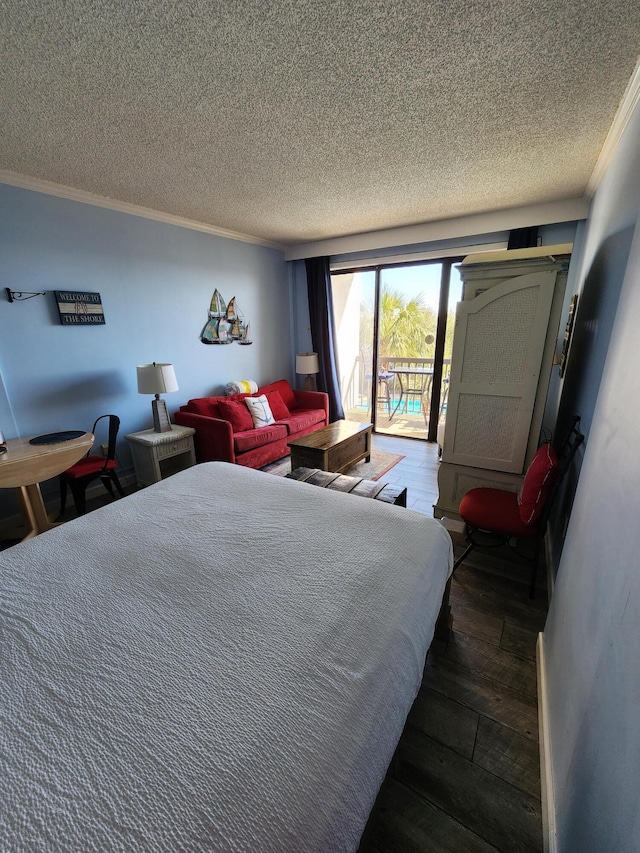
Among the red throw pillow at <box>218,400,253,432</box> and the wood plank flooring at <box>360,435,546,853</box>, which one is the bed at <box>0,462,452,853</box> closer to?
the wood plank flooring at <box>360,435,546,853</box>

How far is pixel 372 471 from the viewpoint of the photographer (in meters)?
3.58

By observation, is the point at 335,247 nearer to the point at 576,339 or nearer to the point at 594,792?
the point at 576,339

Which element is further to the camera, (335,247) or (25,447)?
(335,247)

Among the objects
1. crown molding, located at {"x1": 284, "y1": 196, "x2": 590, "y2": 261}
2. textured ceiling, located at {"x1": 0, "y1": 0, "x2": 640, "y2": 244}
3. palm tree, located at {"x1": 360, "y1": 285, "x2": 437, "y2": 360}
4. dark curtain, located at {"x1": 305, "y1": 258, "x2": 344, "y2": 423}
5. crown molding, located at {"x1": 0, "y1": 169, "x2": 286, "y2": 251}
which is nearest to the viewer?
textured ceiling, located at {"x1": 0, "y1": 0, "x2": 640, "y2": 244}

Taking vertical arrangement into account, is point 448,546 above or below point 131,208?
below

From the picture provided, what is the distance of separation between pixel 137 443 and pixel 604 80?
3859 mm

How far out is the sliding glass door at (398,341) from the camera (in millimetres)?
4242

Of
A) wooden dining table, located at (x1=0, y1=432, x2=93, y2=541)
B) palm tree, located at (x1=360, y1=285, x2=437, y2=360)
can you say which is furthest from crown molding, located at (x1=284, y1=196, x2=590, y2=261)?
wooden dining table, located at (x1=0, y1=432, x2=93, y2=541)

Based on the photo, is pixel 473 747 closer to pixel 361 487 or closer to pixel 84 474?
pixel 361 487

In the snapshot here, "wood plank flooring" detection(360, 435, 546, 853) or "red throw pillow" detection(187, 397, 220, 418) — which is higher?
"red throw pillow" detection(187, 397, 220, 418)

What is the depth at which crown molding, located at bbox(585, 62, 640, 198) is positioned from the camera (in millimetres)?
1551

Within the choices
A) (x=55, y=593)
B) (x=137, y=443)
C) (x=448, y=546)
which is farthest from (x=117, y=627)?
(x=137, y=443)

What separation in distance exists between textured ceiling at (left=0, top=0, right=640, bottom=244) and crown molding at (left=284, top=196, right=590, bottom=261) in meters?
0.50

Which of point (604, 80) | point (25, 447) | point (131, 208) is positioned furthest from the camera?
point (131, 208)
